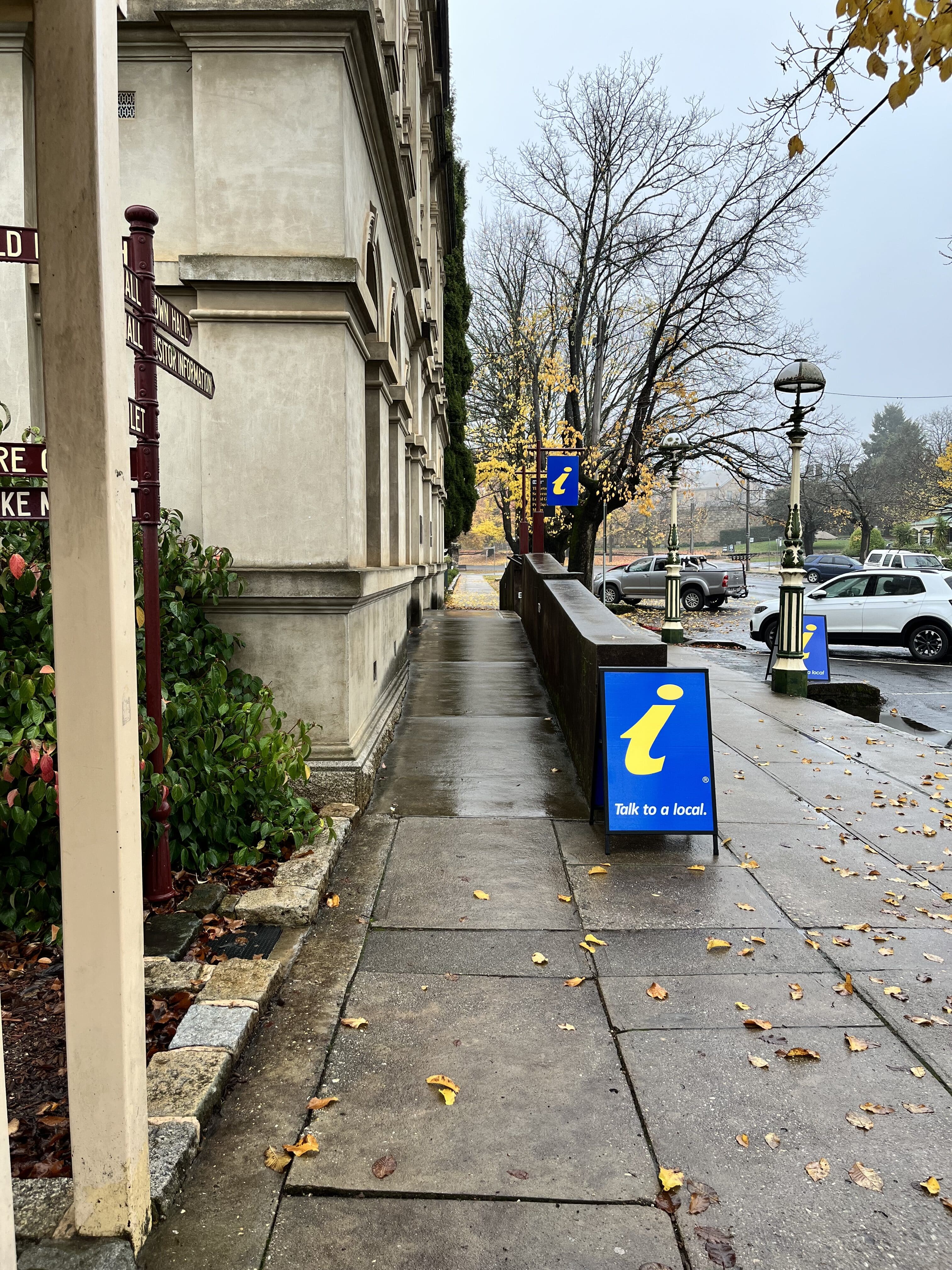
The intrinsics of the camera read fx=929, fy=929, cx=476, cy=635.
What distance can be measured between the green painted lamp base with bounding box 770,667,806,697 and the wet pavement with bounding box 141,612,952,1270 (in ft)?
20.8

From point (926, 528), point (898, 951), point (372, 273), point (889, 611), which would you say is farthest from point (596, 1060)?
point (926, 528)

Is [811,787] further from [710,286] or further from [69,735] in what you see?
[710,286]

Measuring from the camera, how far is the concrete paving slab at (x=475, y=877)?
14.6 ft

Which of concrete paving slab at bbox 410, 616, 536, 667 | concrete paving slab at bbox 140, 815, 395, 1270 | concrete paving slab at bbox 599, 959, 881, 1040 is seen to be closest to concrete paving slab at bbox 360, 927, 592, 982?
concrete paving slab at bbox 140, 815, 395, 1270

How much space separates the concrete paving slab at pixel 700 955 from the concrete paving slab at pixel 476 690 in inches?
201

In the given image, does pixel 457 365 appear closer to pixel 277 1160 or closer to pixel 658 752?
pixel 658 752

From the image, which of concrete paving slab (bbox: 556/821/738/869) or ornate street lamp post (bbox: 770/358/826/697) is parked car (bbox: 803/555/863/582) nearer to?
ornate street lamp post (bbox: 770/358/826/697)

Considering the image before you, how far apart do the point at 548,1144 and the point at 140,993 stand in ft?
4.34

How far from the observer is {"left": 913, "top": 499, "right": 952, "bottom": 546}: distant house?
7538cm

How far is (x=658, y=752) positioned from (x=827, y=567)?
171 feet

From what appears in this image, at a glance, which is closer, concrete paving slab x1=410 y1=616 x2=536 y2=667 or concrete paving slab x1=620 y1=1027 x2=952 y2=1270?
concrete paving slab x1=620 y1=1027 x2=952 y2=1270

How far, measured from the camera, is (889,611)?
18156mm

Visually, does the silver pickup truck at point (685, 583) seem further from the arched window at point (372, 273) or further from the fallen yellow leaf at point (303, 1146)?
the fallen yellow leaf at point (303, 1146)

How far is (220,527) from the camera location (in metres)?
5.84
